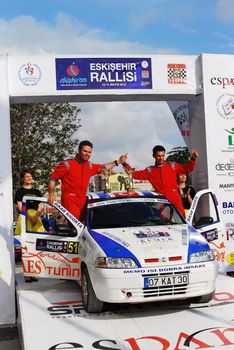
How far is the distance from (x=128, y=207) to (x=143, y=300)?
174 centimetres

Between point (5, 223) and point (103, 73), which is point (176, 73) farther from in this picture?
point (5, 223)

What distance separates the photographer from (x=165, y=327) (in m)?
5.05

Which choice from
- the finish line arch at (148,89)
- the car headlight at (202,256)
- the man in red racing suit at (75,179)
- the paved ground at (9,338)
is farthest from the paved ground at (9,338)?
the car headlight at (202,256)

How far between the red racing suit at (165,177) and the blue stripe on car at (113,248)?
228 centimetres

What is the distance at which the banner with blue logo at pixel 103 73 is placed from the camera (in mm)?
7703

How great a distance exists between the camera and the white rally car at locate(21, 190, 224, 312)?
523cm

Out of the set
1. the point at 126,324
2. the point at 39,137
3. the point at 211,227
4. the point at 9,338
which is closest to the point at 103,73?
the point at 211,227

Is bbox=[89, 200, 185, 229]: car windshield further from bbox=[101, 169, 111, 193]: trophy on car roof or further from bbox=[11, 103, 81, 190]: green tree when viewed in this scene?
bbox=[11, 103, 81, 190]: green tree

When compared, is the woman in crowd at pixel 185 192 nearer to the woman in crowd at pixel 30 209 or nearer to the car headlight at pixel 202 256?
the woman in crowd at pixel 30 209

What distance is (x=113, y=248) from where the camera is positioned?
5488mm

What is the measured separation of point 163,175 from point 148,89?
1512 mm

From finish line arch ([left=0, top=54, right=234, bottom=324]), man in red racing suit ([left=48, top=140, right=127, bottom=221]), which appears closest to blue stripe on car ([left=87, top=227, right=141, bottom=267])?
man in red racing suit ([left=48, top=140, right=127, bottom=221])

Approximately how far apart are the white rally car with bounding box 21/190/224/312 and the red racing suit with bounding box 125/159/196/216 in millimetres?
823

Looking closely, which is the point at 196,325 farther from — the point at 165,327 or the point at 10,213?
the point at 10,213
